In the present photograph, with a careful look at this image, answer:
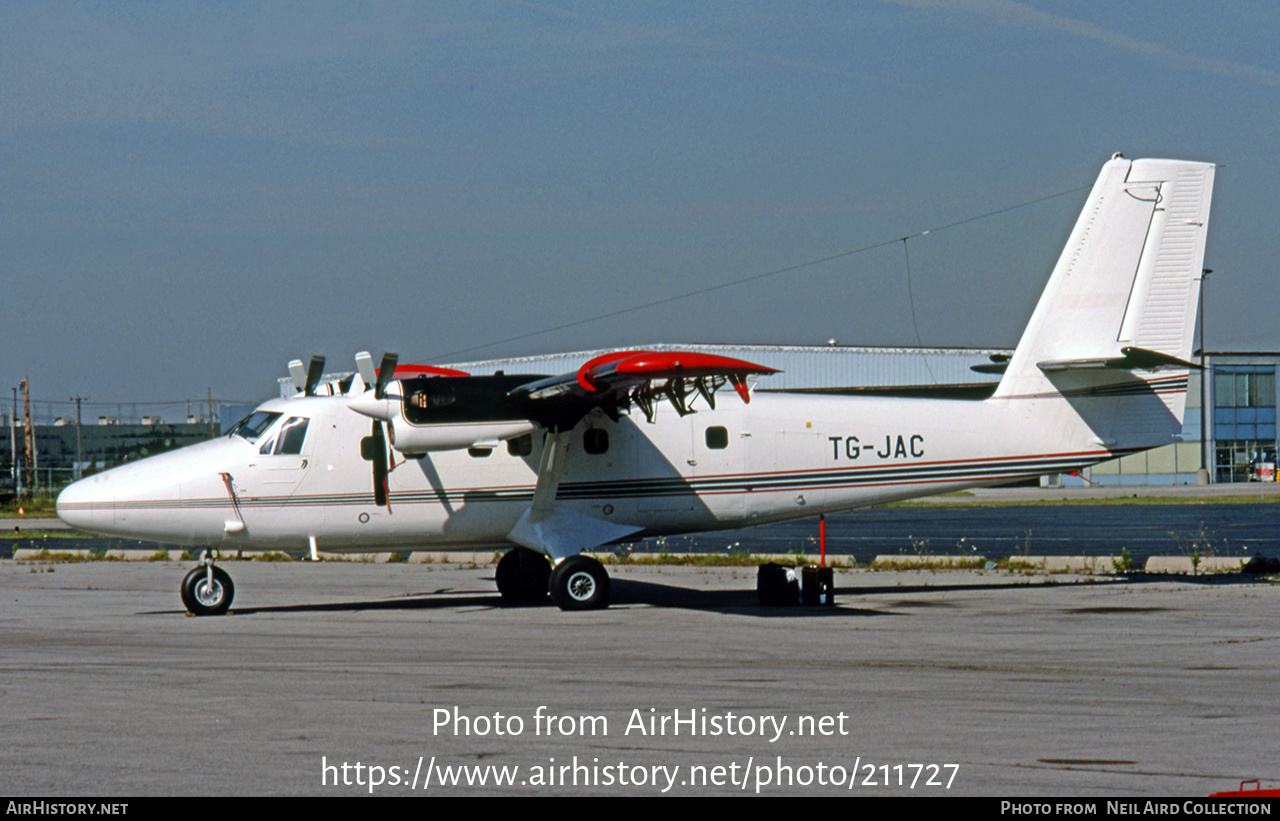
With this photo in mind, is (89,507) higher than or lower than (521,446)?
lower

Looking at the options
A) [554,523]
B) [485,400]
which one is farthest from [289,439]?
[554,523]

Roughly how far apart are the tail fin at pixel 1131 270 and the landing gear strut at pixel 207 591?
12678 mm

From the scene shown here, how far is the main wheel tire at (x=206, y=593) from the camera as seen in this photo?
16719 millimetres

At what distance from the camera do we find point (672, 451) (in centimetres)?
1803

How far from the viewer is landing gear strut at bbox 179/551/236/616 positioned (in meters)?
16.7

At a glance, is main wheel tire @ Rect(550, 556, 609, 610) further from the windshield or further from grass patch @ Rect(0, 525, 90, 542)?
grass patch @ Rect(0, 525, 90, 542)

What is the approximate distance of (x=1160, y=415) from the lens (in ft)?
60.0

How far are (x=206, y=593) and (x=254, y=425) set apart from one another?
250 centimetres

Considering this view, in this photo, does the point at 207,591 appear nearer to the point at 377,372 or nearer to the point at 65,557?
the point at 377,372

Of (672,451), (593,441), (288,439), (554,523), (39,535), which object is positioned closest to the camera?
(288,439)

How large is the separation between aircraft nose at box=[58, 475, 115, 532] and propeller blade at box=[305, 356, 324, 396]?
315cm

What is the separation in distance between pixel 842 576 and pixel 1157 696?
40.6 feet
